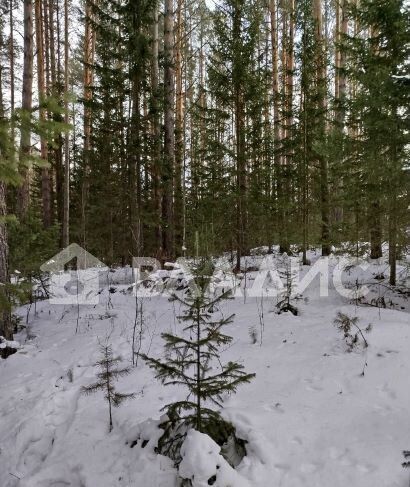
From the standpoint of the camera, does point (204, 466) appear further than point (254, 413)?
No

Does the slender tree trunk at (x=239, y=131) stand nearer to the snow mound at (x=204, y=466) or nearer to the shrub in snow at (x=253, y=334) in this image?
the shrub in snow at (x=253, y=334)

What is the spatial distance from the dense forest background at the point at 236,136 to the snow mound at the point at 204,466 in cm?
194

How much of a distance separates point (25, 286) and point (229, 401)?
102 inches

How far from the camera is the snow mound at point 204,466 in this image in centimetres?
272

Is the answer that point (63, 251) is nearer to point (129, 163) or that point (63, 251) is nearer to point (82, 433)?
point (129, 163)

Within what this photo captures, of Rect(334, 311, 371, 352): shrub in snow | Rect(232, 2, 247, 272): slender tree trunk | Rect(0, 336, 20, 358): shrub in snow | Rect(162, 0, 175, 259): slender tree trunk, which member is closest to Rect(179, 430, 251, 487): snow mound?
Rect(334, 311, 371, 352): shrub in snow

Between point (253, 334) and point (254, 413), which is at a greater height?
point (253, 334)

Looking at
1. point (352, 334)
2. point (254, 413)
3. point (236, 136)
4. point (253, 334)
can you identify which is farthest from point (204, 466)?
point (236, 136)

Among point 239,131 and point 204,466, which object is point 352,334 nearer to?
point 204,466

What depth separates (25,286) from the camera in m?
3.17

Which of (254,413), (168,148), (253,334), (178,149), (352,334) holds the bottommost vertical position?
(254,413)

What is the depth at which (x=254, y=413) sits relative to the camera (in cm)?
371

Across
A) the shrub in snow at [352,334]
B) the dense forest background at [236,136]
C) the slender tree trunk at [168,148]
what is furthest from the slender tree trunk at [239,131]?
the shrub in snow at [352,334]

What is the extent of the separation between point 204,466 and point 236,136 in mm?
10272
